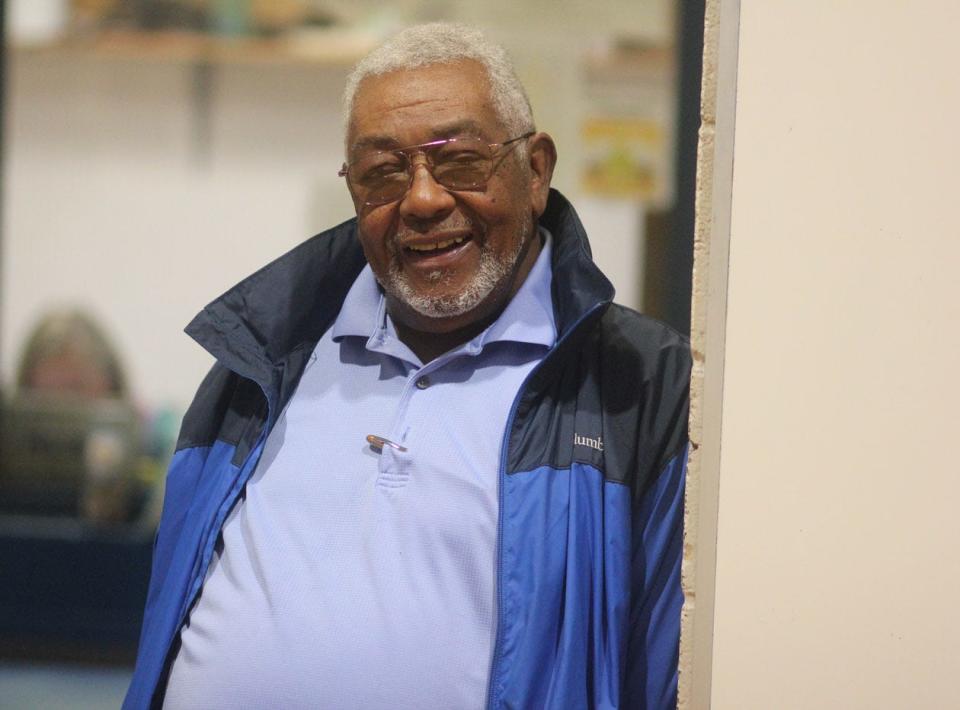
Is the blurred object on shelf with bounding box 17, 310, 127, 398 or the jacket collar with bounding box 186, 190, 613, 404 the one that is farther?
the blurred object on shelf with bounding box 17, 310, 127, 398

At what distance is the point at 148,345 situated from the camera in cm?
338

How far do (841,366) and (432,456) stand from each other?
1.90 ft

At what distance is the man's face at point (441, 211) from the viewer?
1502 mm

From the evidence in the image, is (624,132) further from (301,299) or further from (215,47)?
(301,299)

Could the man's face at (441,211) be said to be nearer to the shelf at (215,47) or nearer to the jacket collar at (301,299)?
the jacket collar at (301,299)

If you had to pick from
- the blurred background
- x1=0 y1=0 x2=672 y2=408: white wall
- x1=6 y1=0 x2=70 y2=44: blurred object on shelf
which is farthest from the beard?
x1=6 y1=0 x2=70 y2=44: blurred object on shelf

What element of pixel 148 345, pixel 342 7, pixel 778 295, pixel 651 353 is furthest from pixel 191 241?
pixel 778 295

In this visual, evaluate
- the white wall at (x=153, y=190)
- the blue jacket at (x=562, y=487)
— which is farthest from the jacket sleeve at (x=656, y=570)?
the white wall at (x=153, y=190)

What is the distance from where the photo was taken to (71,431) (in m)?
3.35

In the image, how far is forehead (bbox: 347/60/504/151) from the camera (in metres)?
1.50

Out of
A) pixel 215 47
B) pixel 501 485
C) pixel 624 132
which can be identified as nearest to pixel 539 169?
pixel 501 485

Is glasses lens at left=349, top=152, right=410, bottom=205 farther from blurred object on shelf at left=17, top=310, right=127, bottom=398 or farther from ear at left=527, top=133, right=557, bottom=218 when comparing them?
blurred object on shelf at left=17, top=310, right=127, bottom=398

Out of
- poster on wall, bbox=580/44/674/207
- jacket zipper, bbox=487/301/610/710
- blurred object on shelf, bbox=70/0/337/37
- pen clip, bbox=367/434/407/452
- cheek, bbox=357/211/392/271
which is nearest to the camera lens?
jacket zipper, bbox=487/301/610/710

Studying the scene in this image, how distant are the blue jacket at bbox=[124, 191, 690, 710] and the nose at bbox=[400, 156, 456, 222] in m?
0.19
